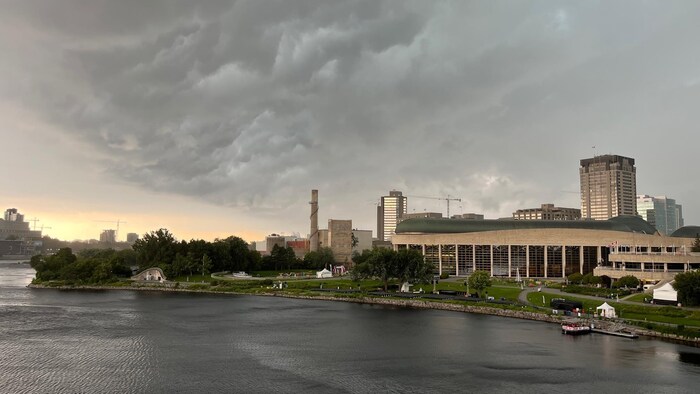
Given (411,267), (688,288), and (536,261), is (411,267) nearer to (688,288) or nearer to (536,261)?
(688,288)

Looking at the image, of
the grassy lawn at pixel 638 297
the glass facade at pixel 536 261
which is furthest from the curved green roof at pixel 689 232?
the grassy lawn at pixel 638 297

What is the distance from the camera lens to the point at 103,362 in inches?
2293

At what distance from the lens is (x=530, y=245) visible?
174 metres

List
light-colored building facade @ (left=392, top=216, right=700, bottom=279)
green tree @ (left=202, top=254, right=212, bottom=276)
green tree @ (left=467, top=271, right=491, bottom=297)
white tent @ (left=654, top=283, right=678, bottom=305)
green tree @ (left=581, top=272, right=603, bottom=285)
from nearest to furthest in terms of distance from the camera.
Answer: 1. white tent @ (left=654, top=283, right=678, bottom=305)
2. green tree @ (left=467, top=271, right=491, bottom=297)
3. green tree @ (left=581, top=272, right=603, bottom=285)
4. light-colored building facade @ (left=392, top=216, right=700, bottom=279)
5. green tree @ (left=202, top=254, right=212, bottom=276)

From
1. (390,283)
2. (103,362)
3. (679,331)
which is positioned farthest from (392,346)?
(390,283)

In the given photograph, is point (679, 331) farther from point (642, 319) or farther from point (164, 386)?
point (164, 386)

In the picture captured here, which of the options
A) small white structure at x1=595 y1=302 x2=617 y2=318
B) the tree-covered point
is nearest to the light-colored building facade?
the tree-covered point

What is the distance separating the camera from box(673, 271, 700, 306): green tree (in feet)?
275

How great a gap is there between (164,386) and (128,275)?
133 m

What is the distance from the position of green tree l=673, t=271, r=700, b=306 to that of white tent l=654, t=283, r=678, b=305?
1.55 meters

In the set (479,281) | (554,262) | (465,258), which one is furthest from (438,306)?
(554,262)

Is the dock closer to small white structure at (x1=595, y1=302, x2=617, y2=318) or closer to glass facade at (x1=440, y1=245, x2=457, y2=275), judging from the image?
small white structure at (x1=595, y1=302, x2=617, y2=318)

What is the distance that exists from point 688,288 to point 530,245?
89.7 meters

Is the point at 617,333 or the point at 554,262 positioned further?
the point at 554,262
